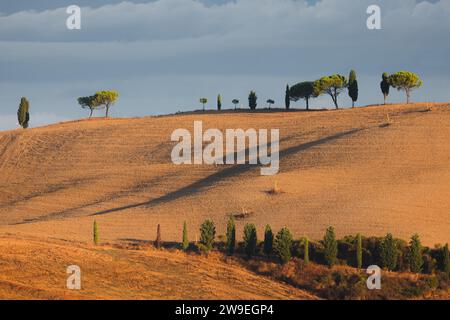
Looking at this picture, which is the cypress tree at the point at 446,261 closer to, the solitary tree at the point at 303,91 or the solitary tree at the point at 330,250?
the solitary tree at the point at 330,250

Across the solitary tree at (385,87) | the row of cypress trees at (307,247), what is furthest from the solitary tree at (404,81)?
the row of cypress trees at (307,247)

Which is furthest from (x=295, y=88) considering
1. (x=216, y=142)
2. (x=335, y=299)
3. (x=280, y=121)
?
(x=335, y=299)

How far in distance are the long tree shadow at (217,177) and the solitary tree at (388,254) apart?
2389 cm

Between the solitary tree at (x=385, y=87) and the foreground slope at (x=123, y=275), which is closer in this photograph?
the foreground slope at (x=123, y=275)

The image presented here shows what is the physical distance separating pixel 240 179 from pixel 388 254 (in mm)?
25915

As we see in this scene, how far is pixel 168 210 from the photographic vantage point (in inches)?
2520

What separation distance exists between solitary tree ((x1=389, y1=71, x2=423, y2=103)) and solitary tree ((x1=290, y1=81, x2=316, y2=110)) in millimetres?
10744

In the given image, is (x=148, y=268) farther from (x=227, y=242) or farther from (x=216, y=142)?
(x=216, y=142)

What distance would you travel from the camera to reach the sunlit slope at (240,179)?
5734cm

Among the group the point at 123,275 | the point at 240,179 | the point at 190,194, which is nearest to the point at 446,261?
the point at 123,275

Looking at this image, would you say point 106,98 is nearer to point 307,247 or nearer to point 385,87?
point 385,87

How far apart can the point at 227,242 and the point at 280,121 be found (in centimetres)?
5067

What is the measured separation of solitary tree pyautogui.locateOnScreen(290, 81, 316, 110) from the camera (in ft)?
406

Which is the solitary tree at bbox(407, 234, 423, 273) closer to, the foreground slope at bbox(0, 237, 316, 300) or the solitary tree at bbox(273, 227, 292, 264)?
the solitary tree at bbox(273, 227, 292, 264)
